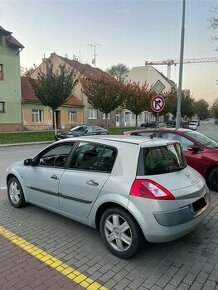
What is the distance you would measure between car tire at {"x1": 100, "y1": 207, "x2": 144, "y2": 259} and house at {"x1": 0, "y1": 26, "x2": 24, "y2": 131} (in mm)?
25690

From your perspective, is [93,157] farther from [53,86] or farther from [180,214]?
[53,86]

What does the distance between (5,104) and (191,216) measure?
1067 inches

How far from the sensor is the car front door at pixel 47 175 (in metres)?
4.42

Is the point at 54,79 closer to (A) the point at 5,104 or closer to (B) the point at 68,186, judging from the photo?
(A) the point at 5,104

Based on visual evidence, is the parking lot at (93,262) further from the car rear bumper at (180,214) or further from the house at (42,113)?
the house at (42,113)

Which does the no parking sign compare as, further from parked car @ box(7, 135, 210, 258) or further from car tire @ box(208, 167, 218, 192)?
parked car @ box(7, 135, 210, 258)

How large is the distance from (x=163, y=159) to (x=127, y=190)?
2.42 ft

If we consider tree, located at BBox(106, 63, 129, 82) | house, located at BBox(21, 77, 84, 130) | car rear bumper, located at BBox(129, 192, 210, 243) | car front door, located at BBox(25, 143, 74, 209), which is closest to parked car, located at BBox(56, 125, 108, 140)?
house, located at BBox(21, 77, 84, 130)

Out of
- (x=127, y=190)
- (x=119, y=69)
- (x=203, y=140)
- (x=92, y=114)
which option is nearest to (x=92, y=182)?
(x=127, y=190)

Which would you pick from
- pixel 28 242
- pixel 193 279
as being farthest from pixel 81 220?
pixel 193 279

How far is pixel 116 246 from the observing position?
11.8ft

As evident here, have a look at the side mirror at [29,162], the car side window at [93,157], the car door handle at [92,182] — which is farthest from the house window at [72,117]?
the car door handle at [92,182]

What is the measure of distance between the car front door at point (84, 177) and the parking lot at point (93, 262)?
1.46 ft

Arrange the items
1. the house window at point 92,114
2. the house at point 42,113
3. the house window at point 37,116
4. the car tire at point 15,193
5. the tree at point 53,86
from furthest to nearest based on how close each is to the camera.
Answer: the house window at point 92,114 < the house window at point 37,116 < the house at point 42,113 < the tree at point 53,86 < the car tire at point 15,193
